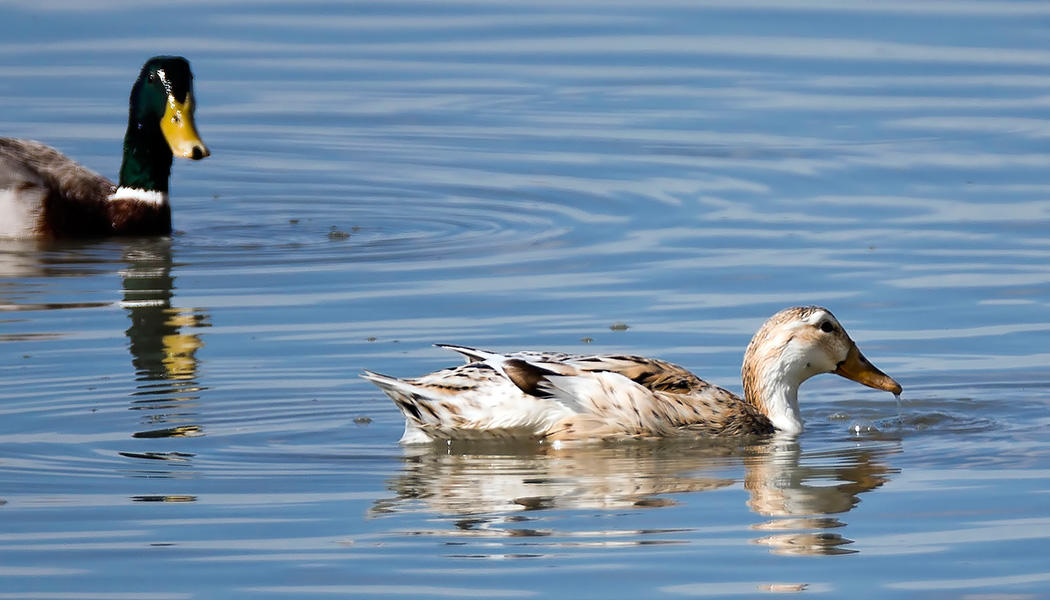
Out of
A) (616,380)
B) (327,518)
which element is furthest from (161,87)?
(327,518)

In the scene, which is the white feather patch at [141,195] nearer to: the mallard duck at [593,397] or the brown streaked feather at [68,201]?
the brown streaked feather at [68,201]

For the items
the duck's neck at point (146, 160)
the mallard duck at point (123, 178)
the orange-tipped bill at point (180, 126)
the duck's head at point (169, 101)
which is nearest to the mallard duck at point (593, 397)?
the mallard duck at point (123, 178)

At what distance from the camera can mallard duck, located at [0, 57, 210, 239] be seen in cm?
1562

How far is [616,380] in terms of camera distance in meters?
9.73

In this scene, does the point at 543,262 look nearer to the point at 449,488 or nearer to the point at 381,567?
the point at 449,488

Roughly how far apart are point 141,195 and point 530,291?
4245 millimetres

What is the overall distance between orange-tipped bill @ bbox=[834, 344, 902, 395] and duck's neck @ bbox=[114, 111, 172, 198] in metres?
7.07

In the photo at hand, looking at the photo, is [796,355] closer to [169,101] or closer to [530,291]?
[530,291]

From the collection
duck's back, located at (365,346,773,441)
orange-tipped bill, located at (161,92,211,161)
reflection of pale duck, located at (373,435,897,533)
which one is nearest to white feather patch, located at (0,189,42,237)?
orange-tipped bill, located at (161,92,211,161)

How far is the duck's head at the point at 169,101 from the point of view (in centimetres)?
1628

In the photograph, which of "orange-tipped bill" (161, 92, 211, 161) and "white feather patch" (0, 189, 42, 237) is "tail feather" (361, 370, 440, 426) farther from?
"orange-tipped bill" (161, 92, 211, 161)

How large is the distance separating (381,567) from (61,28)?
16.9m

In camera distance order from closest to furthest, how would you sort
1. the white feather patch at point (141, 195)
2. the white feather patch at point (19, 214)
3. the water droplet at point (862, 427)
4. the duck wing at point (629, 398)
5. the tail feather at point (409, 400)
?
the tail feather at point (409, 400) < the duck wing at point (629, 398) < the water droplet at point (862, 427) < the white feather patch at point (19, 214) < the white feather patch at point (141, 195)

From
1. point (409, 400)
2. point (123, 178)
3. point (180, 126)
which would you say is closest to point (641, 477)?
point (409, 400)
